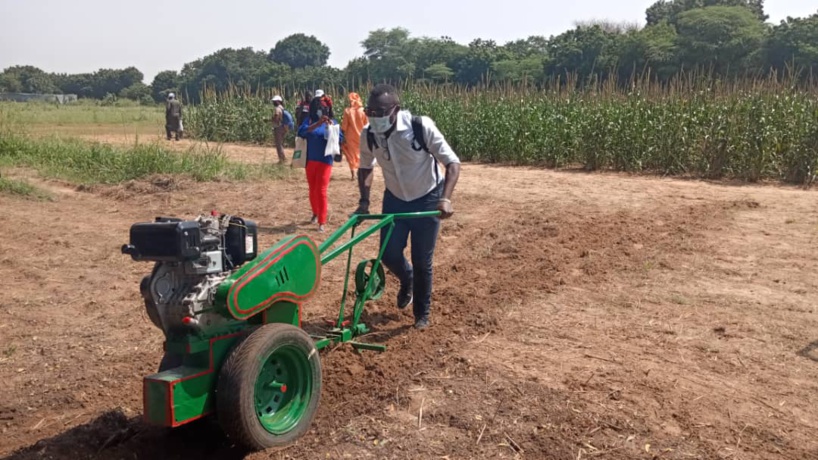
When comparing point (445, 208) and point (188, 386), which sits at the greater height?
point (445, 208)

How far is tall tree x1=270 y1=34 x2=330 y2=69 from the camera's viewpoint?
90.2m

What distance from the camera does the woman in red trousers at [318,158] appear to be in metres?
10.1

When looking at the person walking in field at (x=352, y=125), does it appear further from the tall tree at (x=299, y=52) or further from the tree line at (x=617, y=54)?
the tall tree at (x=299, y=52)

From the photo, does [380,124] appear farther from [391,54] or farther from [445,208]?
[391,54]

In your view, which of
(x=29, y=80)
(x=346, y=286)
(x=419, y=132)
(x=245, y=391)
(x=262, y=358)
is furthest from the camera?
(x=29, y=80)

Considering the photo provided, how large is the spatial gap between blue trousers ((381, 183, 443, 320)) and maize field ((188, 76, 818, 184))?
437 inches

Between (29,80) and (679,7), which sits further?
(29,80)

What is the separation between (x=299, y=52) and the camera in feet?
298

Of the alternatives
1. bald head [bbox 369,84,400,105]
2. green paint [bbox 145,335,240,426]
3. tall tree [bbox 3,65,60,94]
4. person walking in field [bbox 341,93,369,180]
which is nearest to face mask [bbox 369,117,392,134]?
bald head [bbox 369,84,400,105]

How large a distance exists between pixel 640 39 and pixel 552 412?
30783 millimetres

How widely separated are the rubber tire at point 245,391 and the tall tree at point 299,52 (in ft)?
287

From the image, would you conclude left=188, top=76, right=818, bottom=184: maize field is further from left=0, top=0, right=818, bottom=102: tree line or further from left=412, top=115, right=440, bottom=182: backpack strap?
left=412, top=115, right=440, bottom=182: backpack strap

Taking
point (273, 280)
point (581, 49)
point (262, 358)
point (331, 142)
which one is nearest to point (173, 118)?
point (581, 49)

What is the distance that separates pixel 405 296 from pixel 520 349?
1.27 m
